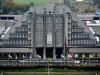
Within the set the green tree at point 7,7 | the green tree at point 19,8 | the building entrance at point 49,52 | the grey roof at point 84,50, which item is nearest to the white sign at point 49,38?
the building entrance at point 49,52

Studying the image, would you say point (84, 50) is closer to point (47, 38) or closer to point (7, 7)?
point (47, 38)

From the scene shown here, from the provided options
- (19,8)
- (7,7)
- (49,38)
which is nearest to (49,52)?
(49,38)

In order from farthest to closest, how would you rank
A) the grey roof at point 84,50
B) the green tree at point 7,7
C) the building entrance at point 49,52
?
the green tree at point 7,7 < the grey roof at point 84,50 < the building entrance at point 49,52

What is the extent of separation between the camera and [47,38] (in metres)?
97.6

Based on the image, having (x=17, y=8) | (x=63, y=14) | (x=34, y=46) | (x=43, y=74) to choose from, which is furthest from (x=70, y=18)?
(x=17, y=8)

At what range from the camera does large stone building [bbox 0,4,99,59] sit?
320 ft

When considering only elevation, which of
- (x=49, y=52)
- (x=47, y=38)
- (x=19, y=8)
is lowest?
(x=49, y=52)

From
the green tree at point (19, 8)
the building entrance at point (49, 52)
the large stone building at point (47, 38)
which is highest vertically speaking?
the green tree at point (19, 8)

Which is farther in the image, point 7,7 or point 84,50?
point 7,7

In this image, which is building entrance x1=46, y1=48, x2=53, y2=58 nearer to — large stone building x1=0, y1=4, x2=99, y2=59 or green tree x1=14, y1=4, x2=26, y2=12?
large stone building x1=0, y1=4, x2=99, y2=59

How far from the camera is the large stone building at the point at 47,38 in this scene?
97562 millimetres

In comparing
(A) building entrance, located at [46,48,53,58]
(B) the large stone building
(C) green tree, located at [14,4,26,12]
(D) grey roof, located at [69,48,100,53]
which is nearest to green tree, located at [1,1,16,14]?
(C) green tree, located at [14,4,26,12]

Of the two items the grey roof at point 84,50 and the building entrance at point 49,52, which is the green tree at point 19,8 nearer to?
the building entrance at point 49,52

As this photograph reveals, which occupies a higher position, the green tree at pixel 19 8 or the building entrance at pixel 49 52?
the green tree at pixel 19 8
